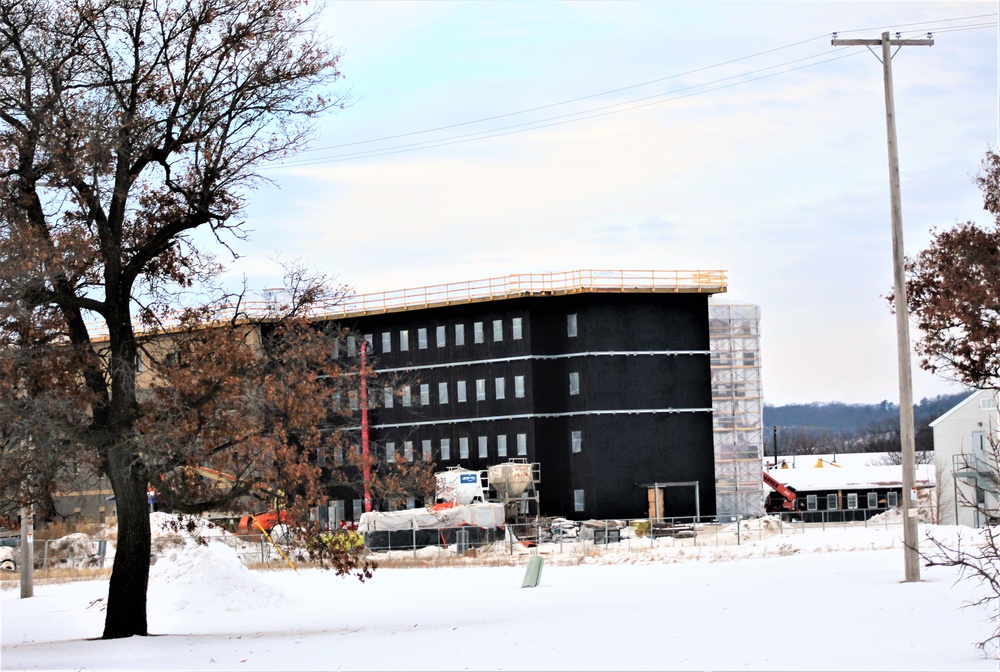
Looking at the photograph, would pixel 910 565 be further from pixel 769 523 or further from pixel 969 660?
pixel 769 523

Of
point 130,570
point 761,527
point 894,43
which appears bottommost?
point 761,527

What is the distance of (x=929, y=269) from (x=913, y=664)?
22647 millimetres

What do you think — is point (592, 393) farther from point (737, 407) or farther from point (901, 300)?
point (901, 300)

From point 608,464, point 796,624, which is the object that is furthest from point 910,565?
point 608,464

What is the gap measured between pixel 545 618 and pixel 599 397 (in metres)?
52.7

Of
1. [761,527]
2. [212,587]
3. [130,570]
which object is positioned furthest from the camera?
[761,527]

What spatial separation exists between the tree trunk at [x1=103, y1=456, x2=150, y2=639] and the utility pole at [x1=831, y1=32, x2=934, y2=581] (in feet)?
52.9

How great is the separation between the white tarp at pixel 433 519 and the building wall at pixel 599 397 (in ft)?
40.1

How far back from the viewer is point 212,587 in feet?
115

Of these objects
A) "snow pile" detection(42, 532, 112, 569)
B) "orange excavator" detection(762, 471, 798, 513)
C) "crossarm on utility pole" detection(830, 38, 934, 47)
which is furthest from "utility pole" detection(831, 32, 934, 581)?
"orange excavator" detection(762, 471, 798, 513)

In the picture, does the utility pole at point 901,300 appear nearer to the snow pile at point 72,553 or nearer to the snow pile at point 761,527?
the snow pile at point 761,527

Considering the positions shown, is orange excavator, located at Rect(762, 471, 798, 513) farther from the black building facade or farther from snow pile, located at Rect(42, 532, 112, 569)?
snow pile, located at Rect(42, 532, 112, 569)

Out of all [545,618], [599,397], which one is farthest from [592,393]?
[545,618]

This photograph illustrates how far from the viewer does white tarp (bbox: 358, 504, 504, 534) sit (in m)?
62.9
